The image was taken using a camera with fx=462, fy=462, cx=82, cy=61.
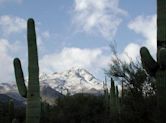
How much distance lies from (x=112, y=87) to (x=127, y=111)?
7.49 meters

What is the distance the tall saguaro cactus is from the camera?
40.6 feet

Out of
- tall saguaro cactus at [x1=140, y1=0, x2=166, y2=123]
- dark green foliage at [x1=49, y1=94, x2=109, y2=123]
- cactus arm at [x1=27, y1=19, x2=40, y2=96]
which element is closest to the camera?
tall saguaro cactus at [x1=140, y1=0, x2=166, y2=123]

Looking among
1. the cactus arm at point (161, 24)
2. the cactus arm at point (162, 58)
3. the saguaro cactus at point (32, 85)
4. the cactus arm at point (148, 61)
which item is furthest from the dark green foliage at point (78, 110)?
the cactus arm at point (162, 58)

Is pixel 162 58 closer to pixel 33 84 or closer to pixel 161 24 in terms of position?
pixel 161 24

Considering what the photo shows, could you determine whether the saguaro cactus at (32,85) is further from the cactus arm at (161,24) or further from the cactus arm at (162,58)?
the cactus arm at (162,58)

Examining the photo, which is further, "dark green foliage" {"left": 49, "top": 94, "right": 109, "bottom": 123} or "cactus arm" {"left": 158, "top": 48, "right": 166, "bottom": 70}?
"dark green foliage" {"left": 49, "top": 94, "right": 109, "bottom": 123}

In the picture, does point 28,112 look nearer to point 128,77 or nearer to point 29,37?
point 29,37

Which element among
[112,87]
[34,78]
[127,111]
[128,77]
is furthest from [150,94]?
[112,87]

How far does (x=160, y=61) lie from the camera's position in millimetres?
12539

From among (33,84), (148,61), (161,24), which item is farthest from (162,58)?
(33,84)

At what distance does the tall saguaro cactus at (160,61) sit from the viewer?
40.6 feet

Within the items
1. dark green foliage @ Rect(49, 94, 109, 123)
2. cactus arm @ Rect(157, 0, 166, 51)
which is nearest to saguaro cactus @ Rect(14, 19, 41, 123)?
cactus arm @ Rect(157, 0, 166, 51)

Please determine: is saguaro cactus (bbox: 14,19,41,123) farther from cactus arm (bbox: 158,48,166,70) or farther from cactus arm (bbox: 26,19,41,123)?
cactus arm (bbox: 158,48,166,70)

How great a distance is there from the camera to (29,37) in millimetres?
16297
